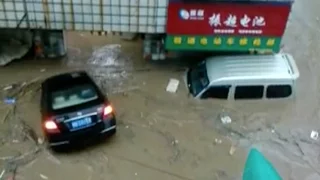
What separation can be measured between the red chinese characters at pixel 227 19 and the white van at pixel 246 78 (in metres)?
0.60

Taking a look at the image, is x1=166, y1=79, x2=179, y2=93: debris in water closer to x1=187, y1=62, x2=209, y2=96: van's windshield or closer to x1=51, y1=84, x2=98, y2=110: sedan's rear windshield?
x1=187, y1=62, x2=209, y2=96: van's windshield

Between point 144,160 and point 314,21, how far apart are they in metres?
6.57

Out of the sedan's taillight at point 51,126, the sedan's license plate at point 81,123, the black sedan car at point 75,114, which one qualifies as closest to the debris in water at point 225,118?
the black sedan car at point 75,114

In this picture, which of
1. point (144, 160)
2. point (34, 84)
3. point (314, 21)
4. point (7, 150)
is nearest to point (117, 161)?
point (144, 160)

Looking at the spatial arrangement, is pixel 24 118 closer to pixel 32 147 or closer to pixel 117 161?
pixel 32 147

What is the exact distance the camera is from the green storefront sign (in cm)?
1005

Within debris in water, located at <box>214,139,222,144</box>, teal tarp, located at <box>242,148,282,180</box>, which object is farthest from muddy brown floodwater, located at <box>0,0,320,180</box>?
teal tarp, located at <box>242,148,282,180</box>

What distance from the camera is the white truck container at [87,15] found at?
9625mm

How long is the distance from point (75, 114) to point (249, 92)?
3.58m

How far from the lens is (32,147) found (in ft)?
29.6

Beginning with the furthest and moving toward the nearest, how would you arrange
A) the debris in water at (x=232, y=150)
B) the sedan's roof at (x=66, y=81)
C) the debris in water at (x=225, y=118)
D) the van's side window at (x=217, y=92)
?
the van's side window at (x=217, y=92) → the debris in water at (x=225, y=118) → the sedan's roof at (x=66, y=81) → the debris in water at (x=232, y=150)

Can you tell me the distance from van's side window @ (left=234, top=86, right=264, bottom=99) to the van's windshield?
0.65m

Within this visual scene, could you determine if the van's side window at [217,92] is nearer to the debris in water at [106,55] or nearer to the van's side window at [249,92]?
the van's side window at [249,92]

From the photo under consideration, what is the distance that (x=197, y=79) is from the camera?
408 inches
